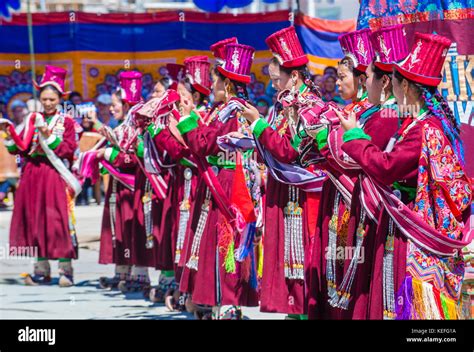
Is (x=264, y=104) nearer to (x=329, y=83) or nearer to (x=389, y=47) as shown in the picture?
(x=329, y=83)

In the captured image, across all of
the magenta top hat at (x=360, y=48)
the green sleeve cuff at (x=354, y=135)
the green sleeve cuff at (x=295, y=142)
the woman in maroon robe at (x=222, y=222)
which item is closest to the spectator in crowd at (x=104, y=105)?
the woman in maroon robe at (x=222, y=222)

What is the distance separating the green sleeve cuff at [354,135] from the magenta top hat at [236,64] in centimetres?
234

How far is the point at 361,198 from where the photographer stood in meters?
5.78

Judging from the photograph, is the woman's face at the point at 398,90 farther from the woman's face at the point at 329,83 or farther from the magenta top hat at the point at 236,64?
the woman's face at the point at 329,83

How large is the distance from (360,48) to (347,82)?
0.23 meters

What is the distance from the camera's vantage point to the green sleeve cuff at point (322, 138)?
19.9 ft

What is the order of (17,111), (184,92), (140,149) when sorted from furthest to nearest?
1. (17,111)
2. (140,149)
3. (184,92)

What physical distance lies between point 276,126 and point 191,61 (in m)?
1.81

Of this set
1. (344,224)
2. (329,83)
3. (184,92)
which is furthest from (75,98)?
(344,224)

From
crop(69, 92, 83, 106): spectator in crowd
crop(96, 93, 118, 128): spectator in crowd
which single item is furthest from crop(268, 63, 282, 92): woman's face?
crop(96, 93, 118, 128): spectator in crowd

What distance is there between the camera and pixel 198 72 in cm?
880

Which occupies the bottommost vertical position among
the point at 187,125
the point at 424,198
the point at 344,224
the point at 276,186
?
the point at 344,224
